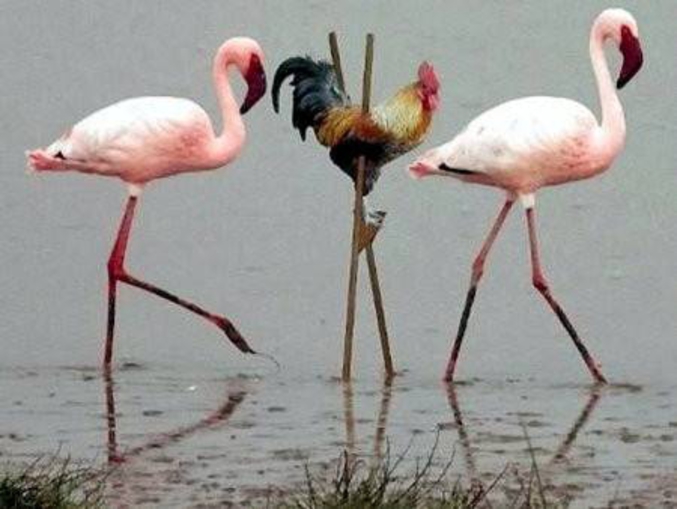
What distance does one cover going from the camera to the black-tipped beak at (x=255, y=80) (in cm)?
1318

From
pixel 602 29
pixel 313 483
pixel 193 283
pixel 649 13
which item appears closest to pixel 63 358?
pixel 193 283

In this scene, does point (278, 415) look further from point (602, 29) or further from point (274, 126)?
point (274, 126)

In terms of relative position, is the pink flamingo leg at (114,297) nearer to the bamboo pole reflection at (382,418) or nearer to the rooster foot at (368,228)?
the rooster foot at (368,228)

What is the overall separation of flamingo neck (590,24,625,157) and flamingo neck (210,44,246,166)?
188 centimetres

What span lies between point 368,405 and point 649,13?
26.5ft

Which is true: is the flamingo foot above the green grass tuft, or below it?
above

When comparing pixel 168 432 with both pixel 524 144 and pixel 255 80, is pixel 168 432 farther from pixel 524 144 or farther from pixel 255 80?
pixel 255 80

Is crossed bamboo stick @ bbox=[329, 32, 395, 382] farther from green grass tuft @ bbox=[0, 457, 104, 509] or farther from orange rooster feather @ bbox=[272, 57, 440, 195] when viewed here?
green grass tuft @ bbox=[0, 457, 104, 509]

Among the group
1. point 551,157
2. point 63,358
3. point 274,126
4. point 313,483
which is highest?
point 274,126

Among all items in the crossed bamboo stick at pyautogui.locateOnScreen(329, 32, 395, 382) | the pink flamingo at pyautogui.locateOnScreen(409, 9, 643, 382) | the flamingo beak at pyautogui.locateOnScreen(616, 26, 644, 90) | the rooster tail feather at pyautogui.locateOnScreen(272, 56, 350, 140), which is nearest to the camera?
the crossed bamboo stick at pyautogui.locateOnScreen(329, 32, 395, 382)

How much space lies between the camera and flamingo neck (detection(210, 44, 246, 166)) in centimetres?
1334

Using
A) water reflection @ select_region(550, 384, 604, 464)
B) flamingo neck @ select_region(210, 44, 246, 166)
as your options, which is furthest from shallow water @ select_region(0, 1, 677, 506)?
flamingo neck @ select_region(210, 44, 246, 166)

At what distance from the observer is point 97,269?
15062 mm

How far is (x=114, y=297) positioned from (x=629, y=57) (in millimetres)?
2801
